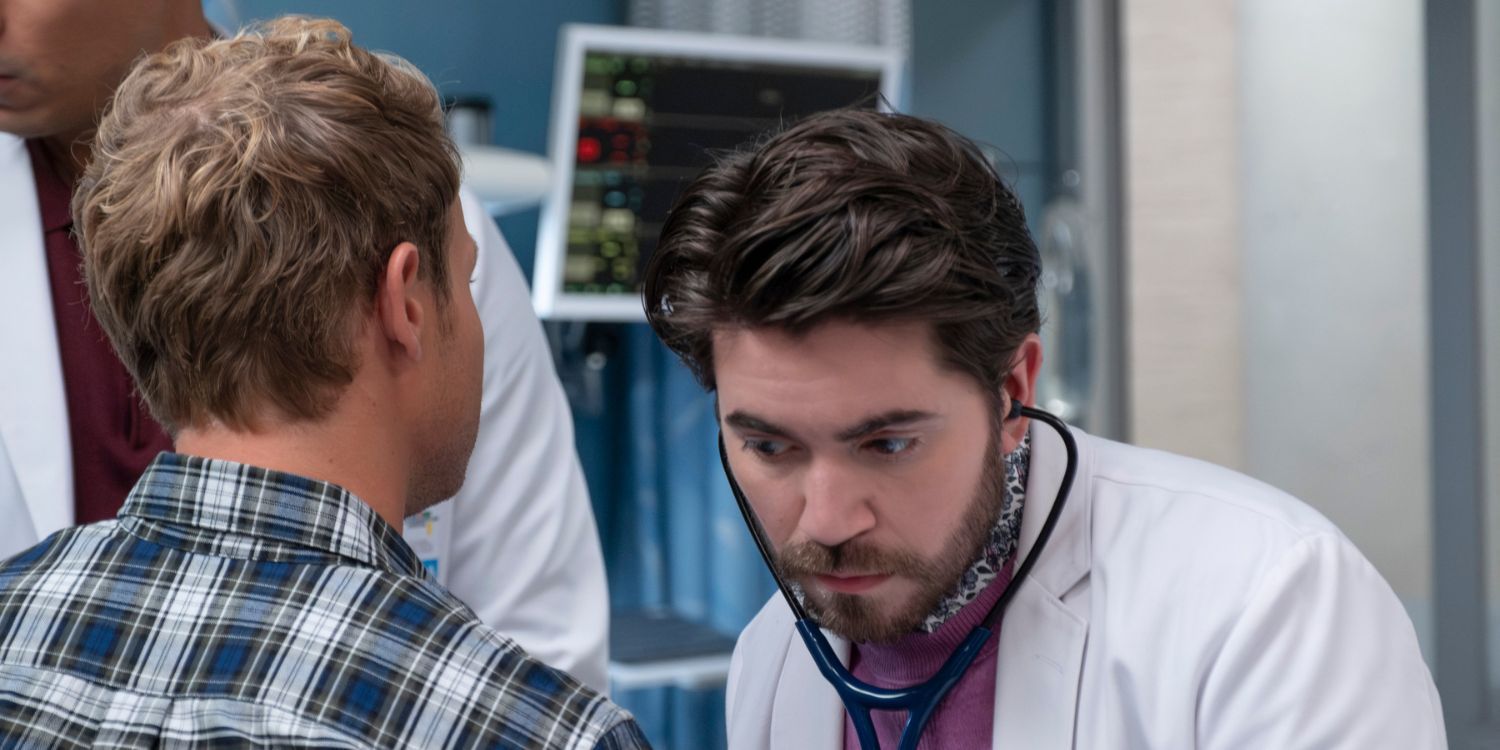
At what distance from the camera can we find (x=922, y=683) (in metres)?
1.10

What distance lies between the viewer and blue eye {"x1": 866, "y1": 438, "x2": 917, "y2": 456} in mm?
1099

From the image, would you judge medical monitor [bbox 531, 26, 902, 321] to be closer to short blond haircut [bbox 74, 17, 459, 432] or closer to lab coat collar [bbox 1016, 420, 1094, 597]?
lab coat collar [bbox 1016, 420, 1094, 597]

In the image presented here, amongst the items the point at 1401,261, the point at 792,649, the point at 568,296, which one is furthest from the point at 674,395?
the point at 792,649

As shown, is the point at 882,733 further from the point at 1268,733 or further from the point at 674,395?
the point at 674,395

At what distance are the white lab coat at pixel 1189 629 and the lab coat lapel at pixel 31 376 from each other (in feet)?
2.34

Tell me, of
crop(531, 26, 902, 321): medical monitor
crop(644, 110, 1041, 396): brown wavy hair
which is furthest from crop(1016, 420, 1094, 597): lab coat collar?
crop(531, 26, 902, 321): medical monitor

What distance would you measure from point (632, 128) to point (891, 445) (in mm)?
2075

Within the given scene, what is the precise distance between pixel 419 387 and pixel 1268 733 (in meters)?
0.66

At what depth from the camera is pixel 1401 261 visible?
2488 mm

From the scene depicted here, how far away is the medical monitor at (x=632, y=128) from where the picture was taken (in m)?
2.99

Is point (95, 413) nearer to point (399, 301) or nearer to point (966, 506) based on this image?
point (399, 301)

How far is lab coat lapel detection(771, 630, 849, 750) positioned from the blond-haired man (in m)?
0.43

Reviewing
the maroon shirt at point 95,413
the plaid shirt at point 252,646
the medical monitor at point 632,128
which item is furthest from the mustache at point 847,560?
the medical monitor at point 632,128

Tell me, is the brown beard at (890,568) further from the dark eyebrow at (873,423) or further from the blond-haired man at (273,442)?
the blond-haired man at (273,442)
